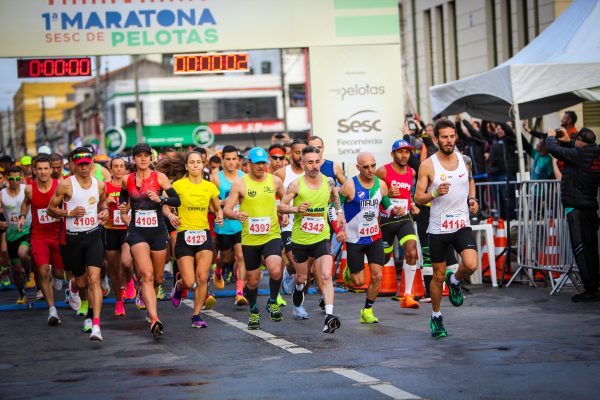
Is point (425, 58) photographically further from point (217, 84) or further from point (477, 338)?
point (217, 84)

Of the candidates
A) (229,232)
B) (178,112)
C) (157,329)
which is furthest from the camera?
(178,112)

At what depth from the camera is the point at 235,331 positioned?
12180 mm

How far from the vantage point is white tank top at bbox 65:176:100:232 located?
1270cm

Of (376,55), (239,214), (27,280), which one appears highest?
(376,55)

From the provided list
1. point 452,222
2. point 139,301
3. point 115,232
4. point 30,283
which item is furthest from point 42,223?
point 30,283

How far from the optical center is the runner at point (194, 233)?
12.7m

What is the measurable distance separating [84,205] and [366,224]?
9.91 feet

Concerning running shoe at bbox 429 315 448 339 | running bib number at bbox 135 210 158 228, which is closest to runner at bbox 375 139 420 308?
running shoe at bbox 429 315 448 339

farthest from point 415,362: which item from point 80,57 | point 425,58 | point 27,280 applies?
point 425,58

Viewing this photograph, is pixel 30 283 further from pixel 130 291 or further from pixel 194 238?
pixel 194 238

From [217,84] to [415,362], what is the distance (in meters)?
83.7

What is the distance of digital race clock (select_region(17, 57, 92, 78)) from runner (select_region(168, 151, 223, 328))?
375 inches

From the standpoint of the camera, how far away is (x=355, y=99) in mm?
22141

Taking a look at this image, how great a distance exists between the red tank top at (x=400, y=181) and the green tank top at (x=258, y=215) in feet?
5.94
